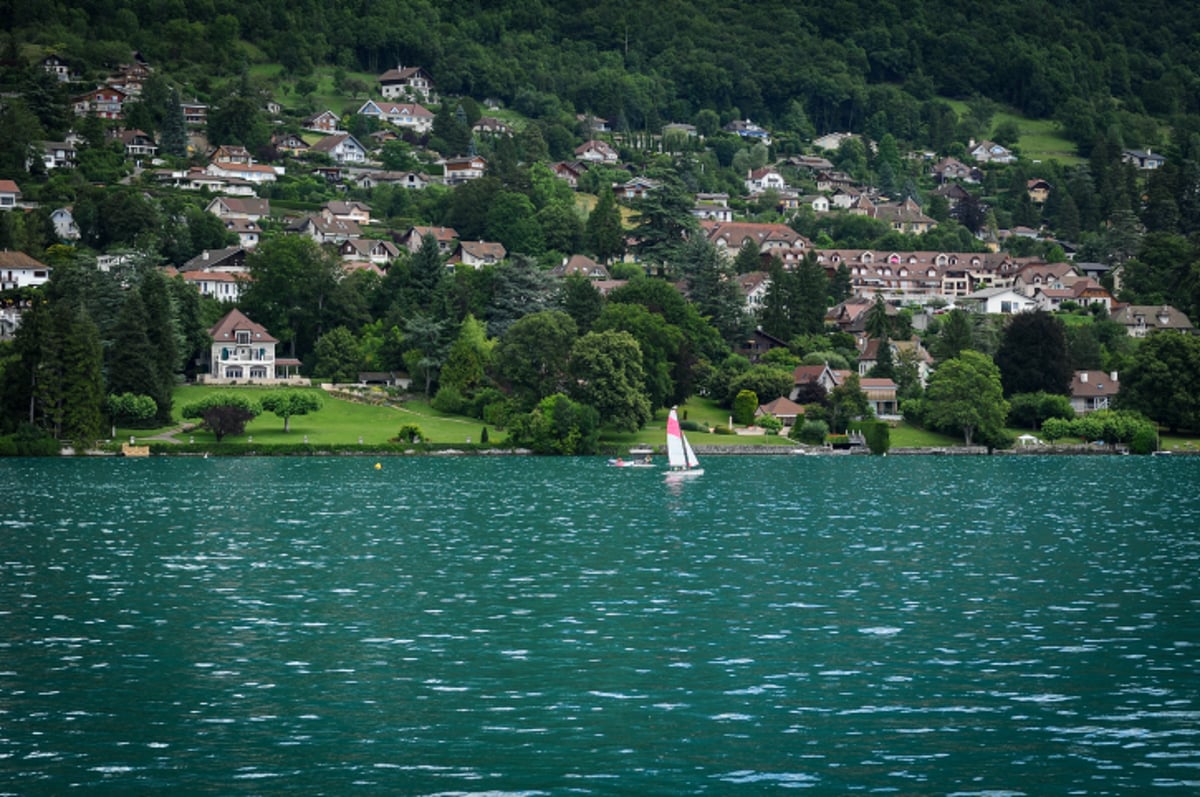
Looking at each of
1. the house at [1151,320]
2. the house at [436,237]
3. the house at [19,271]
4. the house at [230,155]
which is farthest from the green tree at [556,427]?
the house at [230,155]

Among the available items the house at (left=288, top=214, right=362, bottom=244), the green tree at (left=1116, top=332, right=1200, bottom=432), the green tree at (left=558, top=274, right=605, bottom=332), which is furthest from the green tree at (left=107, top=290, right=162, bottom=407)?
the green tree at (left=1116, top=332, right=1200, bottom=432)

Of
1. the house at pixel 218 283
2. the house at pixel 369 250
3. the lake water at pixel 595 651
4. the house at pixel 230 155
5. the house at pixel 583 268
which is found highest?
the house at pixel 230 155

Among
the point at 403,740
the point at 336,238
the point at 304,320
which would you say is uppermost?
the point at 336,238

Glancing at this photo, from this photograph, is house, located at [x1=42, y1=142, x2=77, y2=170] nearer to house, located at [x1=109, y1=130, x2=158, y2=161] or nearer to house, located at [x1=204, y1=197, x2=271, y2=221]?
house, located at [x1=109, y1=130, x2=158, y2=161]

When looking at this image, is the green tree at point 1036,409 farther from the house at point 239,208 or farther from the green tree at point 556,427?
the house at point 239,208

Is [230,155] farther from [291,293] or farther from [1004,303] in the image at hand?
[1004,303]

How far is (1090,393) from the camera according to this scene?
129250 mm

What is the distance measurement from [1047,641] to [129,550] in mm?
30663

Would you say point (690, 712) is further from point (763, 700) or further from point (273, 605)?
point (273, 605)

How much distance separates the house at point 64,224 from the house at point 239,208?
15623 millimetres

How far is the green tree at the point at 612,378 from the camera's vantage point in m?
109

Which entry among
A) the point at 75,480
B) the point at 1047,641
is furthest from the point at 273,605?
the point at 75,480

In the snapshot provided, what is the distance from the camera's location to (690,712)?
2684 cm

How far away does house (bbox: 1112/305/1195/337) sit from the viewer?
506 ft
